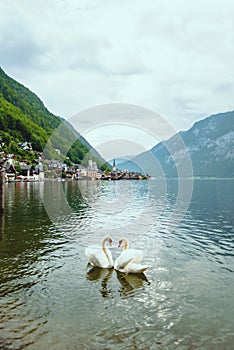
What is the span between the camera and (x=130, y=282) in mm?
14148

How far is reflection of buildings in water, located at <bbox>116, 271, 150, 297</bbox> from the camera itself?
13149 mm

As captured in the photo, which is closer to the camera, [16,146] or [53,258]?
[53,258]

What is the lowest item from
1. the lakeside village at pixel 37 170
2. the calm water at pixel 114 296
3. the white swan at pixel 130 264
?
the calm water at pixel 114 296

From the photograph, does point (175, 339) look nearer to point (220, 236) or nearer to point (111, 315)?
point (111, 315)

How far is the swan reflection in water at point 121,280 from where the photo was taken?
A: 1302 centimetres

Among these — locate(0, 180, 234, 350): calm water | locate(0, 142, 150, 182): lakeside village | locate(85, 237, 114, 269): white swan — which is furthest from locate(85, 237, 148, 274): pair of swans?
locate(0, 142, 150, 182): lakeside village

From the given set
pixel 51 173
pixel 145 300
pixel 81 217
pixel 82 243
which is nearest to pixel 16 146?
pixel 51 173

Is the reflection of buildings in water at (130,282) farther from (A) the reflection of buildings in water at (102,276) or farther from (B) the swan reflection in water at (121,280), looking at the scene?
(A) the reflection of buildings in water at (102,276)

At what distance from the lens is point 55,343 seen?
9.13 metres

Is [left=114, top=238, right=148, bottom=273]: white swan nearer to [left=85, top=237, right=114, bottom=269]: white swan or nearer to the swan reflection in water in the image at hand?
the swan reflection in water

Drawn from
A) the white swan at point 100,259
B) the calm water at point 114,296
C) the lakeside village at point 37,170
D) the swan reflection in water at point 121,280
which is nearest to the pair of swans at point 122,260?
the white swan at point 100,259

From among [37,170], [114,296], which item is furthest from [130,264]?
[37,170]

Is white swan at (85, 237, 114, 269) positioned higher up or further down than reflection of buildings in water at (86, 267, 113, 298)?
higher up

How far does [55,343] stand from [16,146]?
157631mm
